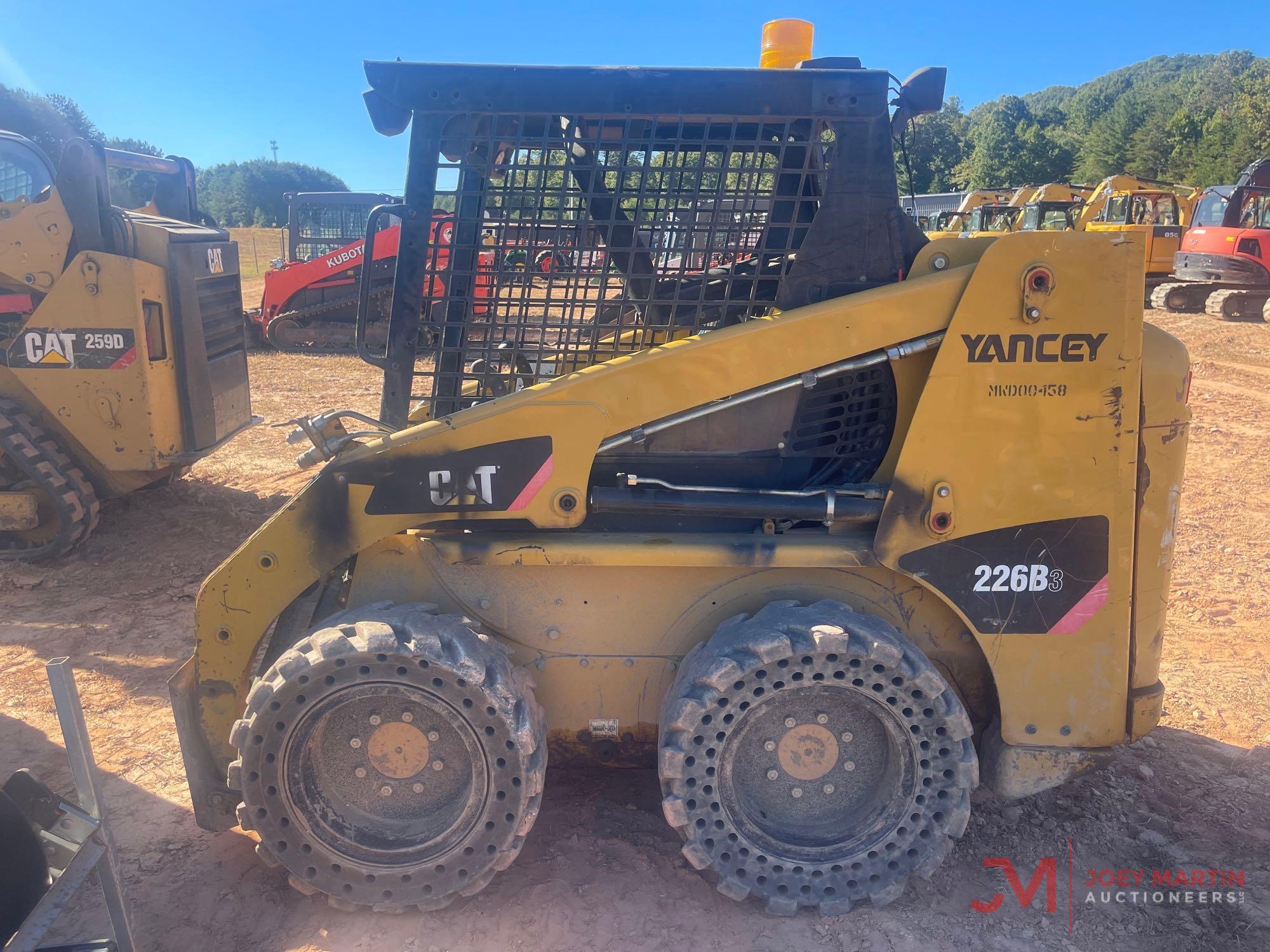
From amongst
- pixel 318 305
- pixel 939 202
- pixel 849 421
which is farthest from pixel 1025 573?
pixel 939 202

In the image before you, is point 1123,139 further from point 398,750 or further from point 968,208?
point 398,750

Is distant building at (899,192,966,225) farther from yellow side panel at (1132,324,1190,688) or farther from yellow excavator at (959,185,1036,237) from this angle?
yellow side panel at (1132,324,1190,688)

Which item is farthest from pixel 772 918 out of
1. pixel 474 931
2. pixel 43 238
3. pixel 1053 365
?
pixel 43 238

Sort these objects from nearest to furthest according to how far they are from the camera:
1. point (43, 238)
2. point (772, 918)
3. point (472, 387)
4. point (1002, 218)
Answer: point (772, 918), point (472, 387), point (43, 238), point (1002, 218)

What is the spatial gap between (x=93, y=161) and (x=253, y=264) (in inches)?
1289

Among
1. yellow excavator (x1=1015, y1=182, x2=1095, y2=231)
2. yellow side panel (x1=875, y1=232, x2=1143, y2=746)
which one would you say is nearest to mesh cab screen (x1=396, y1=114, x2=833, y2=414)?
yellow side panel (x1=875, y1=232, x2=1143, y2=746)

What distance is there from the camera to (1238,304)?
1728cm

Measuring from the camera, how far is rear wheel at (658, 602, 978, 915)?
2748mm

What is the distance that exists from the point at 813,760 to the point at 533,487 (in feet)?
4.25

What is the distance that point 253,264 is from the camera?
35938 mm

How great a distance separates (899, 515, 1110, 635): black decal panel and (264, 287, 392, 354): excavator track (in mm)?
14419

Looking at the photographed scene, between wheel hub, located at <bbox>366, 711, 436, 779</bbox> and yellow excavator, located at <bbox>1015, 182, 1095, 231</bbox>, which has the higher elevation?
yellow excavator, located at <bbox>1015, 182, 1095, 231</bbox>

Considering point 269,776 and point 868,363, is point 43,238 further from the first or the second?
point 868,363

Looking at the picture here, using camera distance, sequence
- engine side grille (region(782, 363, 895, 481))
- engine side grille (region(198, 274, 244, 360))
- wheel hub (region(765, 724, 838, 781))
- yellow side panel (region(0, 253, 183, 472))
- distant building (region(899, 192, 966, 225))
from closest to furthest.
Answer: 1. wheel hub (region(765, 724, 838, 781))
2. engine side grille (region(782, 363, 895, 481))
3. yellow side panel (region(0, 253, 183, 472))
4. engine side grille (region(198, 274, 244, 360))
5. distant building (region(899, 192, 966, 225))
